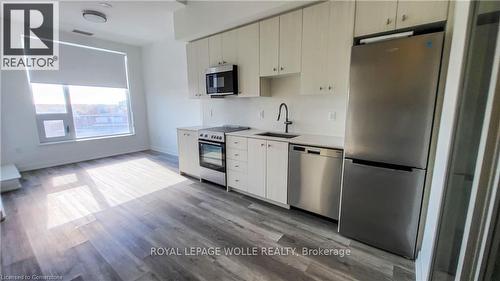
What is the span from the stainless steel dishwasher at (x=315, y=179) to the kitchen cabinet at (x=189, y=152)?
182 centimetres

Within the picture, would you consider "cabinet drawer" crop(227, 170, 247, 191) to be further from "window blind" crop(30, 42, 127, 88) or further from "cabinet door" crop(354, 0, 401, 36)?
"window blind" crop(30, 42, 127, 88)

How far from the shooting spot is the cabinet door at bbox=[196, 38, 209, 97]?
11.8 ft

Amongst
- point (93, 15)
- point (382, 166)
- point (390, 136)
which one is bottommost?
point (382, 166)

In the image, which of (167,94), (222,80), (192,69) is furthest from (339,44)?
(167,94)

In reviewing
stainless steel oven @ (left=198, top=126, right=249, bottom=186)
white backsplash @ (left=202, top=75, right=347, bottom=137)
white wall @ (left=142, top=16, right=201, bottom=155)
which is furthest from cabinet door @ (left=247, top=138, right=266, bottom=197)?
white wall @ (left=142, top=16, right=201, bottom=155)

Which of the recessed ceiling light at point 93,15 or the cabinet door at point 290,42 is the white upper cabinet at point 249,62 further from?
the recessed ceiling light at point 93,15

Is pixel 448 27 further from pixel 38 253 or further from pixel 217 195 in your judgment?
pixel 38 253

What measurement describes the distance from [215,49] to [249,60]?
0.76 m

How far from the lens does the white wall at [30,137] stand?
3987mm

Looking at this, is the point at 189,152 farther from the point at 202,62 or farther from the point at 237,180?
the point at 202,62

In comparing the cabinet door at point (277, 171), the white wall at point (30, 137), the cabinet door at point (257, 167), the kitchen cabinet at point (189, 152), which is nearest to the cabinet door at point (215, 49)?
the kitchen cabinet at point (189, 152)

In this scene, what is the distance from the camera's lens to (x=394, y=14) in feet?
6.20

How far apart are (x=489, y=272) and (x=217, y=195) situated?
2721 millimetres

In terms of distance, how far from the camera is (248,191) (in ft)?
9.92
